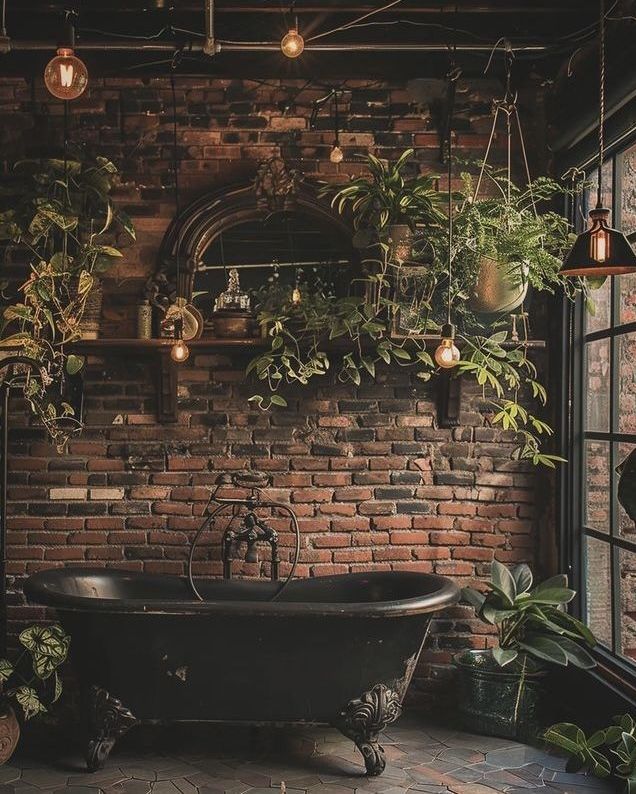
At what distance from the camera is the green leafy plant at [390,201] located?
403 centimetres

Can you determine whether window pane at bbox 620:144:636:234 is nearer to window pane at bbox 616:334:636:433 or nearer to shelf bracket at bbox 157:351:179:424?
window pane at bbox 616:334:636:433

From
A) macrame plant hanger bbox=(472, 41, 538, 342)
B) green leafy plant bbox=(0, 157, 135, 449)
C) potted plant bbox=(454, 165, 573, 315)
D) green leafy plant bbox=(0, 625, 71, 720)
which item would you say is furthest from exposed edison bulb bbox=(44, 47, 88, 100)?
green leafy plant bbox=(0, 625, 71, 720)

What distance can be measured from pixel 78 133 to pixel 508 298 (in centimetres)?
224

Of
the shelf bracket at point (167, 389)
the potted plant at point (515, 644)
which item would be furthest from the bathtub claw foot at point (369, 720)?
the shelf bracket at point (167, 389)

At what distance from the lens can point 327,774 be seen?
354 centimetres

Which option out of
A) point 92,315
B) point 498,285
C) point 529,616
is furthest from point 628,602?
point 92,315

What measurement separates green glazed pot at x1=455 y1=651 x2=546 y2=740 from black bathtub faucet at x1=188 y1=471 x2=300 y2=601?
96 centimetres

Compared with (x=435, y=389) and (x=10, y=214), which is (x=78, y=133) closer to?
(x=10, y=214)

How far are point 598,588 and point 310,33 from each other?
2806 mm

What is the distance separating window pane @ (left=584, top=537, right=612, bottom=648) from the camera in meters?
3.86

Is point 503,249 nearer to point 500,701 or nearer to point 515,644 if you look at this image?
point 515,644

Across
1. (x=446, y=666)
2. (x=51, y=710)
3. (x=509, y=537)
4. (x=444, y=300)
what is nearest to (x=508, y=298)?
(x=444, y=300)

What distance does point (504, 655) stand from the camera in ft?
12.3

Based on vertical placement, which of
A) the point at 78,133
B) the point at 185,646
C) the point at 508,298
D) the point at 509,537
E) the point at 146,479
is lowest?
the point at 185,646
